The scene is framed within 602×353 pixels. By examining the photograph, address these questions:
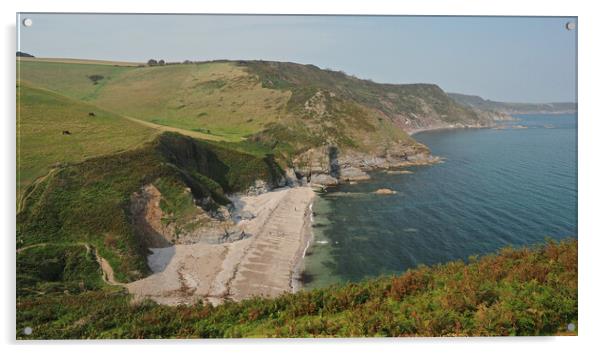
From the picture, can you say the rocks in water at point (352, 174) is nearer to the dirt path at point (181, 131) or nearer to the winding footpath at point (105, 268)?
the dirt path at point (181, 131)

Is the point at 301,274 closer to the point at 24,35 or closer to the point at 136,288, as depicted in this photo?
the point at 136,288

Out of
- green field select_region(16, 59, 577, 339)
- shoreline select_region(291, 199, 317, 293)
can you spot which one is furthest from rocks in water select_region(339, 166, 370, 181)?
shoreline select_region(291, 199, 317, 293)

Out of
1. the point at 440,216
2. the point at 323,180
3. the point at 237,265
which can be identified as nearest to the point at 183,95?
the point at 323,180

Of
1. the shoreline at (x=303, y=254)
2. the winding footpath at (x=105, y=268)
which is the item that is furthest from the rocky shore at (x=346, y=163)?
the winding footpath at (x=105, y=268)

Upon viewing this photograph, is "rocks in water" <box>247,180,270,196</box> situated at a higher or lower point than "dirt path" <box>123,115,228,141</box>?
A: lower

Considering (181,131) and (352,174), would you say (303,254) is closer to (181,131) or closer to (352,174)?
(181,131)

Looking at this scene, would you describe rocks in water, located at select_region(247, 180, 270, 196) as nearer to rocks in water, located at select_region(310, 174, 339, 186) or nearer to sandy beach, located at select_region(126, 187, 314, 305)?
sandy beach, located at select_region(126, 187, 314, 305)
